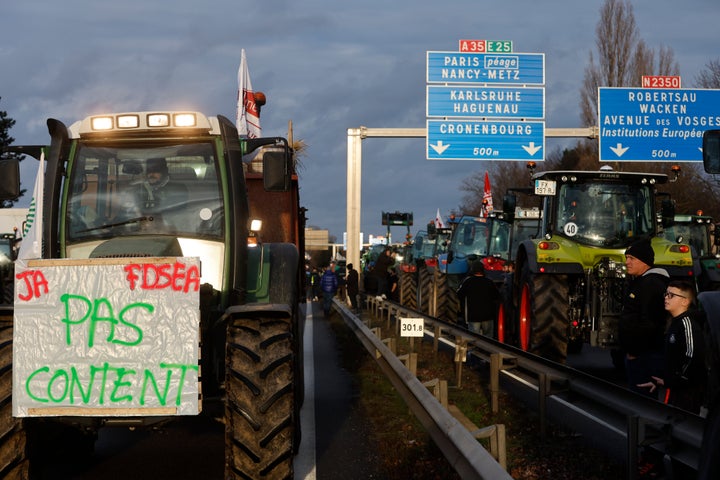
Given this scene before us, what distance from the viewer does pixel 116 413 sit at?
265 inches

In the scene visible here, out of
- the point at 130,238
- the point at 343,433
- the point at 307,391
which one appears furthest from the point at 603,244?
the point at 130,238

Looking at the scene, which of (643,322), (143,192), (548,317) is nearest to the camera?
(143,192)

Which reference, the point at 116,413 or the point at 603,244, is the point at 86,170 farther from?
the point at 603,244

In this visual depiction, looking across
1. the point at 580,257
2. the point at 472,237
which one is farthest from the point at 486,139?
the point at 580,257

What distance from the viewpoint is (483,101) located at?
26031 millimetres

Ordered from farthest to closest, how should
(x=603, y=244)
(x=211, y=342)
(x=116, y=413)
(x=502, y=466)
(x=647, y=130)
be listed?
(x=647, y=130)
(x=603, y=244)
(x=211, y=342)
(x=116, y=413)
(x=502, y=466)

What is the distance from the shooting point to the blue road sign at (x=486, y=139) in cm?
2625

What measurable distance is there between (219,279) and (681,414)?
3542mm

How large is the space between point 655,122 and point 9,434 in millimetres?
21115

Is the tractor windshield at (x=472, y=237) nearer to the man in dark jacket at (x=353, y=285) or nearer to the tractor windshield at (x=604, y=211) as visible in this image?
the man in dark jacket at (x=353, y=285)

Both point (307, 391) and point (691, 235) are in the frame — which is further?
point (691, 235)

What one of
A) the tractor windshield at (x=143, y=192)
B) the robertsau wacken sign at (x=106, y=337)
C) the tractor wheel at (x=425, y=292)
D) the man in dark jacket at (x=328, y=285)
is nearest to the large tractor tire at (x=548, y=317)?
the tractor windshield at (x=143, y=192)

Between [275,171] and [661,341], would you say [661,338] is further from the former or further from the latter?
[275,171]

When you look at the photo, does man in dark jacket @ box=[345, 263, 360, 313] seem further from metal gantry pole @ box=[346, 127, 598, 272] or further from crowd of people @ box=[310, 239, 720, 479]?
crowd of people @ box=[310, 239, 720, 479]
